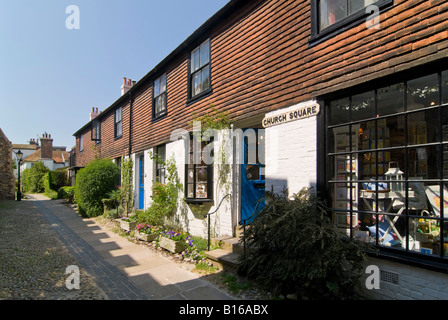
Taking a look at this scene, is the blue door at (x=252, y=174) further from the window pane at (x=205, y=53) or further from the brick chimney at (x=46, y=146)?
the brick chimney at (x=46, y=146)

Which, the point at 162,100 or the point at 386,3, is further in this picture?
the point at 162,100

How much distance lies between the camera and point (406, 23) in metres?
3.49

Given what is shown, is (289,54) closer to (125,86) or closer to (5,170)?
(125,86)

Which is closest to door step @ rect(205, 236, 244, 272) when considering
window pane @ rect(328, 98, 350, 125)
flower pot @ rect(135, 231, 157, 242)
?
flower pot @ rect(135, 231, 157, 242)

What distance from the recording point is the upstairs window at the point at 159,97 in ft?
31.9

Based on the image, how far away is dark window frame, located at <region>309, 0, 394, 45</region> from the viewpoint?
3766mm

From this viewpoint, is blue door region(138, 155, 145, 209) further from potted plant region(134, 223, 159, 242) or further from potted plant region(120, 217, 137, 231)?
potted plant region(134, 223, 159, 242)

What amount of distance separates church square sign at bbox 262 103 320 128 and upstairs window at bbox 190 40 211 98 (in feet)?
8.53

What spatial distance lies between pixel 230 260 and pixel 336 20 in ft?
14.8

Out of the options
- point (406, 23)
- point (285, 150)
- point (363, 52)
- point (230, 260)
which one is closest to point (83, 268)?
point (230, 260)

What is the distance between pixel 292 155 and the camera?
4.81 m

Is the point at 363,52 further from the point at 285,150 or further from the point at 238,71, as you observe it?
the point at 238,71

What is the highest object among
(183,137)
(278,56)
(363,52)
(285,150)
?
(278,56)

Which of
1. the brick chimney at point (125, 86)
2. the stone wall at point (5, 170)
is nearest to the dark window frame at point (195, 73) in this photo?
the brick chimney at point (125, 86)
